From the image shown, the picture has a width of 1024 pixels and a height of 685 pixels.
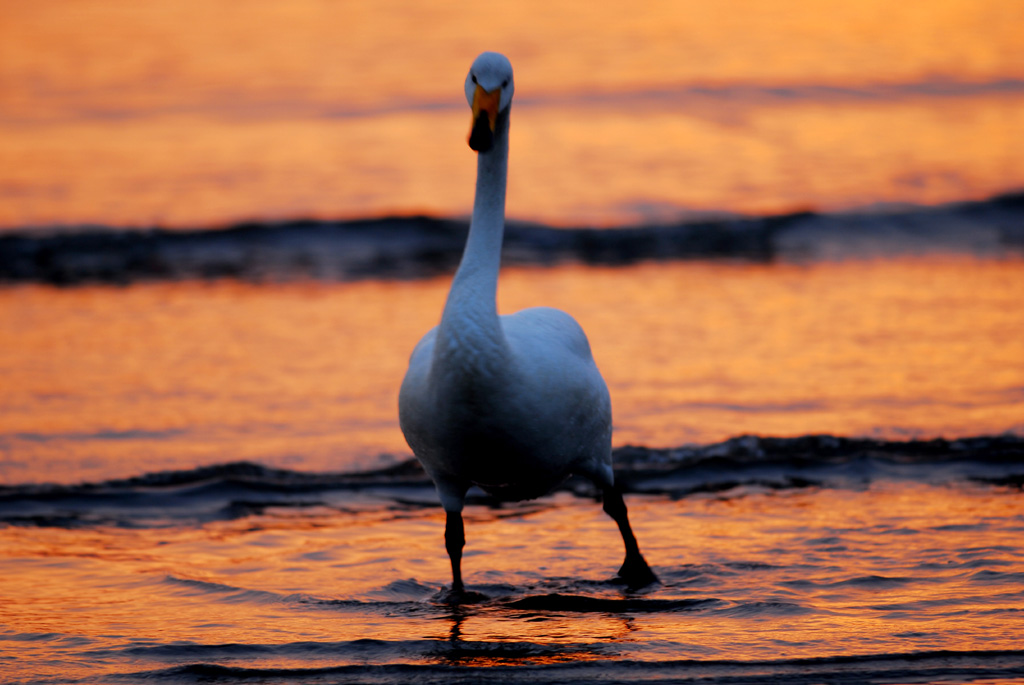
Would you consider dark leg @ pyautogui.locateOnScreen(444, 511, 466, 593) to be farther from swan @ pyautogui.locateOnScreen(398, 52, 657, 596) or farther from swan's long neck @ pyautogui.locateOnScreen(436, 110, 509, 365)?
swan's long neck @ pyautogui.locateOnScreen(436, 110, 509, 365)

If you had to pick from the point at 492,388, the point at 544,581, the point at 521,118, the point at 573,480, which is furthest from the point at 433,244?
the point at 492,388

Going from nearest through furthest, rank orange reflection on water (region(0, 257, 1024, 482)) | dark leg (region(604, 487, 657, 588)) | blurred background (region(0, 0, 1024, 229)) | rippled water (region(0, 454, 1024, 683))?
rippled water (region(0, 454, 1024, 683)), dark leg (region(604, 487, 657, 588)), orange reflection on water (region(0, 257, 1024, 482)), blurred background (region(0, 0, 1024, 229))

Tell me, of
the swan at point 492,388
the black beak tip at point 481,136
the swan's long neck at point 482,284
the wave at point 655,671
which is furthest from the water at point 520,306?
the black beak tip at point 481,136

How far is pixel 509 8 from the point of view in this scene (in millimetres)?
23531

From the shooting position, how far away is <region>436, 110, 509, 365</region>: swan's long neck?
4.73m

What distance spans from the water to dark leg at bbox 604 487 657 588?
10 centimetres

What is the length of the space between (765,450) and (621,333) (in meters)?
2.80

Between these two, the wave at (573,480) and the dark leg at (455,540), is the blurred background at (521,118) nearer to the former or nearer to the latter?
the wave at (573,480)

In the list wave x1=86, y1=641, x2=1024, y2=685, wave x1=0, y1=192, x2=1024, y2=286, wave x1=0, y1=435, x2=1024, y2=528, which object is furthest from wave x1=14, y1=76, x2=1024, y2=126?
wave x1=86, y1=641, x2=1024, y2=685

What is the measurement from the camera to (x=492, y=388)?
4.79m

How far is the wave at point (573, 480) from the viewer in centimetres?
704

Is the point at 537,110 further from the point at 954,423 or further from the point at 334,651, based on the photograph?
the point at 334,651

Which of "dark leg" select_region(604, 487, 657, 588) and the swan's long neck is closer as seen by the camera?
the swan's long neck

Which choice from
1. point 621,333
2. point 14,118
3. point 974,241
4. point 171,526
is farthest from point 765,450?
point 14,118
